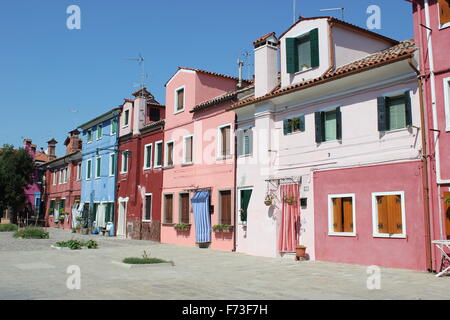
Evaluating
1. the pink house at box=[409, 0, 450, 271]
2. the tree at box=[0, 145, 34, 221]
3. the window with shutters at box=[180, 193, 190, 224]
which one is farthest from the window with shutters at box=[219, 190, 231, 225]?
the tree at box=[0, 145, 34, 221]

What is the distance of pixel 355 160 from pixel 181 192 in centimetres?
1122

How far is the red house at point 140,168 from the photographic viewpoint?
26234 millimetres

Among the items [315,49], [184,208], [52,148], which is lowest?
[184,208]

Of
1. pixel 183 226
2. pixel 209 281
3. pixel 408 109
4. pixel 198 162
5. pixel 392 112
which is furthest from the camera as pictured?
pixel 183 226

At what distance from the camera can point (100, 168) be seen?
3353cm

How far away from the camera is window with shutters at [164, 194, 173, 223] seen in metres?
24.8

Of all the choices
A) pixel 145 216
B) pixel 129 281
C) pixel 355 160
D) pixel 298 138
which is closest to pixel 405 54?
pixel 355 160

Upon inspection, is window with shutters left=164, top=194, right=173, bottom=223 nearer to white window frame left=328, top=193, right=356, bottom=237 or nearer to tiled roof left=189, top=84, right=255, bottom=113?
tiled roof left=189, top=84, right=255, bottom=113

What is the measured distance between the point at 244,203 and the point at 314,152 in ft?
14.1

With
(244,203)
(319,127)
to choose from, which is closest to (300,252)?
(244,203)

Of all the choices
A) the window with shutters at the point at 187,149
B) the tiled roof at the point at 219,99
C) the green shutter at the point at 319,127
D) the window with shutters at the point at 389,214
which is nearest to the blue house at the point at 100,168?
the window with shutters at the point at 187,149

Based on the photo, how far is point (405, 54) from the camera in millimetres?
12617

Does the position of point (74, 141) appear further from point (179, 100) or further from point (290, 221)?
point (290, 221)
